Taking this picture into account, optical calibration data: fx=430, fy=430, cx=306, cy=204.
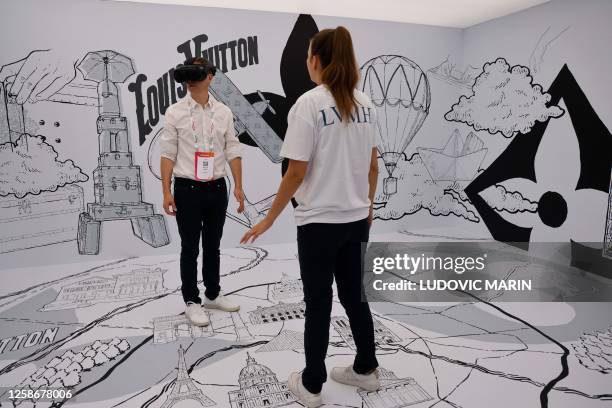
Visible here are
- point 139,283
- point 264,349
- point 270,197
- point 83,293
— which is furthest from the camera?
point 270,197

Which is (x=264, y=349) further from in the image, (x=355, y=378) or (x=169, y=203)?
(x=169, y=203)

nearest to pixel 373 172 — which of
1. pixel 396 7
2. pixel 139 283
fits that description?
pixel 139 283

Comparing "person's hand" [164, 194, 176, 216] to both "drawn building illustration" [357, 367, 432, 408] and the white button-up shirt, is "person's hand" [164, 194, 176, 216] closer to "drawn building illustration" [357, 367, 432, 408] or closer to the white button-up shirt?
the white button-up shirt

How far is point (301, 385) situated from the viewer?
1806 mm

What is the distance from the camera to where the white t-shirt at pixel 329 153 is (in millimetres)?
1486

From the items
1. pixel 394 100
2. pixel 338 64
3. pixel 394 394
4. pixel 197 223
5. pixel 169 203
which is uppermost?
pixel 394 100

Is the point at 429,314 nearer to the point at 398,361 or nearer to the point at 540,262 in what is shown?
the point at 398,361

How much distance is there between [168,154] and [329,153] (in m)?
1.22

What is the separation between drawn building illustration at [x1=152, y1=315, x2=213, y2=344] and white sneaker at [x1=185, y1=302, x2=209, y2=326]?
31 millimetres

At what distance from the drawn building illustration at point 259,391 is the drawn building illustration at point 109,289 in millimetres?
1277

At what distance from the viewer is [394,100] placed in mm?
4465

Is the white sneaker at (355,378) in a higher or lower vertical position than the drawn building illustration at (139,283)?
lower
